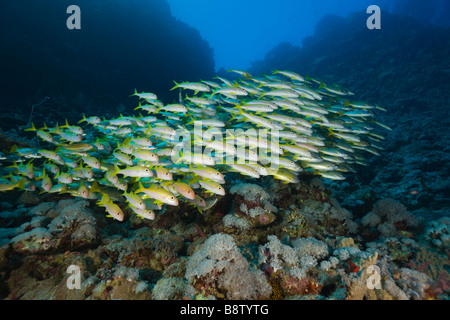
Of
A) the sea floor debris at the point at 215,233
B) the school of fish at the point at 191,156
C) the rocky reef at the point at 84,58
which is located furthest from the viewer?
the rocky reef at the point at 84,58

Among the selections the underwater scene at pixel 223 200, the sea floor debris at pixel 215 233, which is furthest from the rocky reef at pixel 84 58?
the sea floor debris at pixel 215 233

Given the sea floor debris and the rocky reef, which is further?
the rocky reef

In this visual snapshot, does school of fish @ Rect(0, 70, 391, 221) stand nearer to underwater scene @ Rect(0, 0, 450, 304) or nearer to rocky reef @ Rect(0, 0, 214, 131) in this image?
underwater scene @ Rect(0, 0, 450, 304)

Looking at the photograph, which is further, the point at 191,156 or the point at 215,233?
the point at 215,233

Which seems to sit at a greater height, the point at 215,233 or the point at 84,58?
the point at 84,58

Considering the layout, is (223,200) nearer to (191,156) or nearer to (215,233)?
(215,233)

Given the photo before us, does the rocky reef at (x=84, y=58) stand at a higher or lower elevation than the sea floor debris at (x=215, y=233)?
higher

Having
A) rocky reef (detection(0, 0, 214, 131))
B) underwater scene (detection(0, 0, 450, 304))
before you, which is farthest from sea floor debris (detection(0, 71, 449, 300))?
rocky reef (detection(0, 0, 214, 131))

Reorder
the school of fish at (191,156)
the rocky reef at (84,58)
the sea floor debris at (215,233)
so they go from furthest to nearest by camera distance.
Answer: the rocky reef at (84,58) < the school of fish at (191,156) < the sea floor debris at (215,233)

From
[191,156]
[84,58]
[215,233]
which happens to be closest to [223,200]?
[215,233]

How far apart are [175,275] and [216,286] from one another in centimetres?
87

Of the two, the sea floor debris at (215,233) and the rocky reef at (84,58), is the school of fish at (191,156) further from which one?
the rocky reef at (84,58)

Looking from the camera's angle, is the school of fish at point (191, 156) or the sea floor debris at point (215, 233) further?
the school of fish at point (191, 156)

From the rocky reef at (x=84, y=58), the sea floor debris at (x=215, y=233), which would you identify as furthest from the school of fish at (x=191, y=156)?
the rocky reef at (x=84, y=58)
